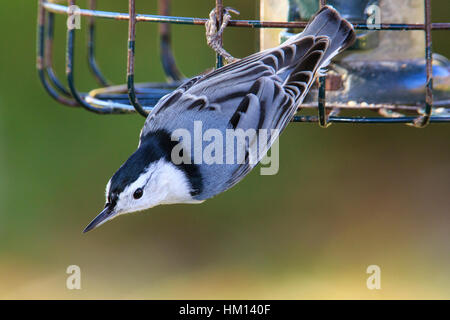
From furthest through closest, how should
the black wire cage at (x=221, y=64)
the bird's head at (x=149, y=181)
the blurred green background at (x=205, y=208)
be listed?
the blurred green background at (x=205, y=208) → the black wire cage at (x=221, y=64) → the bird's head at (x=149, y=181)

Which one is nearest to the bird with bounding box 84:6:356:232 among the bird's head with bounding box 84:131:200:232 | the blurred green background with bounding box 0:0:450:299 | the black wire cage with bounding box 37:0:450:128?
the bird's head with bounding box 84:131:200:232

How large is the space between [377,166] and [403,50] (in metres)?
2.14

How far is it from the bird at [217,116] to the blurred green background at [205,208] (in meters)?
1.82

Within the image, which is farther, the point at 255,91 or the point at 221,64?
the point at 221,64

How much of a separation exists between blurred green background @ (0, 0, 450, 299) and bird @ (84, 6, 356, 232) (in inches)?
71.8

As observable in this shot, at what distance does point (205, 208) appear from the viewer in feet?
18.3

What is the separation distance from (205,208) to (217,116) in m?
2.75

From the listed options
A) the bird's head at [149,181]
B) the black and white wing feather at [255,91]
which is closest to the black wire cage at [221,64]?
the black and white wing feather at [255,91]

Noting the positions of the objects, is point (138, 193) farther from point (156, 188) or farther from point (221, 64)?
point (221, 64)

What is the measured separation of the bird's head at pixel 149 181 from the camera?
9.33 ft

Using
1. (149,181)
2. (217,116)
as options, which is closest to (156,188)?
(149,181)

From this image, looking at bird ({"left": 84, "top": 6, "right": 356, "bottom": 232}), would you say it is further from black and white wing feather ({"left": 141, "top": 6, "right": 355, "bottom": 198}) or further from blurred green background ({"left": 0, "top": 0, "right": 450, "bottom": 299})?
blurred green background ({"left": 0, "top": 0, "right": 450, "bottom": 299})

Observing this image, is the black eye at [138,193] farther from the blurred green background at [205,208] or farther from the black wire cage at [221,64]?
the blurred green background at [205,208]

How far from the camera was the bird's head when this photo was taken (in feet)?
9.33
